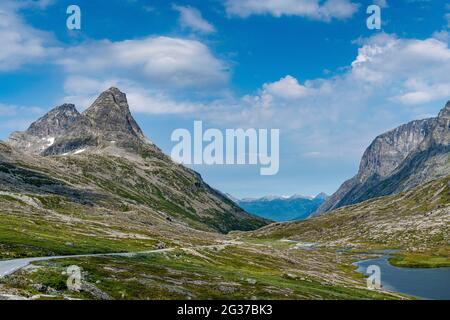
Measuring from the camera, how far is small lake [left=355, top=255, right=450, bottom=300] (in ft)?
351

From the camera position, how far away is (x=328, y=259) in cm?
18662

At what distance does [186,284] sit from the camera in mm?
66875

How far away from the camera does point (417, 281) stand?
12675 centimetres

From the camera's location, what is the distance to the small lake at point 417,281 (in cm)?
10693

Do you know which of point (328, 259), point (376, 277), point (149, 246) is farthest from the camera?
point (328, 259)

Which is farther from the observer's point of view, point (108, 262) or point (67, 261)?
point (108, 262)
